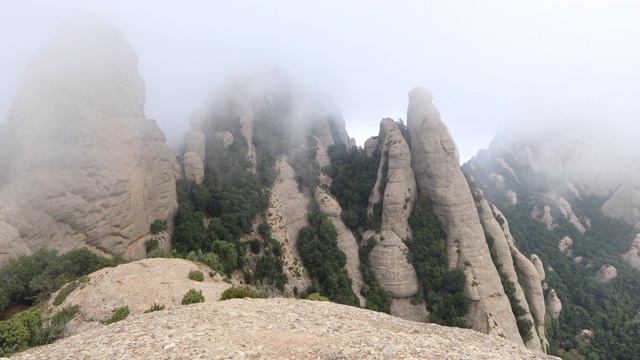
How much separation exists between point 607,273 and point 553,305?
1631cm

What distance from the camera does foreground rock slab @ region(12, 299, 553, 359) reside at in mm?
8688

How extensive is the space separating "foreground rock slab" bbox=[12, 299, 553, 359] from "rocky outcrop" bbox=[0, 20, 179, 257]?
75.4 feet

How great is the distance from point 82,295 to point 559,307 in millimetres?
59791

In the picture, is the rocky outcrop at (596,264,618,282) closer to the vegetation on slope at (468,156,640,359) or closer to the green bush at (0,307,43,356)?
the vegetation on slope at (468,156,640,359)

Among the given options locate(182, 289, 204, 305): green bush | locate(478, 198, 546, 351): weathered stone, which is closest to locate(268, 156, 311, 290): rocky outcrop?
locate(478, 198, 546, 351): weathered stone

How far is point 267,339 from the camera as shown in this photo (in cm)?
985

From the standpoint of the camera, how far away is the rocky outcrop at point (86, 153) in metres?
27.6

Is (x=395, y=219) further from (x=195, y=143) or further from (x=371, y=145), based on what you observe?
(x=195, y=143)

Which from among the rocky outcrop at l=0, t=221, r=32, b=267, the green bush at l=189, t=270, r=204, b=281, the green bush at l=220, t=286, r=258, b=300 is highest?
the green bush at l=220, t=286, r=258, b=300

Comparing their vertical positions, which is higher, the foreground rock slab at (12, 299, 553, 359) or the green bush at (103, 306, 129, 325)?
the foreground rock slab at (12, 299, 553, 359)

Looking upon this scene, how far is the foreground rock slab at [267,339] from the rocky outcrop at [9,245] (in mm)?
18764

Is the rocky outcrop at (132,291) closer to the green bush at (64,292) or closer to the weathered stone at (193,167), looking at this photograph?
the green bush at (64,292)

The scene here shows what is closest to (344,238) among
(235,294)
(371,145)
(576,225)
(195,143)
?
(371,145)

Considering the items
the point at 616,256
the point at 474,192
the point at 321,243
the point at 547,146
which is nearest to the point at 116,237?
the point at 321,243
